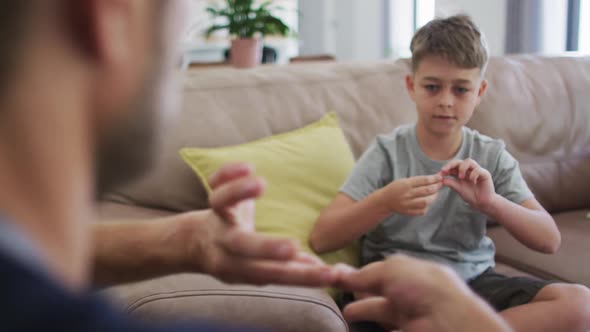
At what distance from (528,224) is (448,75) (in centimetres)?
39

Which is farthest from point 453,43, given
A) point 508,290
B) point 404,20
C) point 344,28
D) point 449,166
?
point 344,28

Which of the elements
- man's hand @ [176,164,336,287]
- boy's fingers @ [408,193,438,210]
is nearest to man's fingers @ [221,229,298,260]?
man's hand @ [176,164,336,287]

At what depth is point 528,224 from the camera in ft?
5.49

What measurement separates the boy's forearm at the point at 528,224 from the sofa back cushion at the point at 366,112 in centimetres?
55

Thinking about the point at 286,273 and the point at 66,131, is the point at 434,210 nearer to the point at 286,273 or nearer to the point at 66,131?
the point at 286,273

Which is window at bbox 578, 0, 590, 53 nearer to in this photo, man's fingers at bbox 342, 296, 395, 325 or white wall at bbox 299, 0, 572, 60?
white wall at bbox 299, 0, 572, 60

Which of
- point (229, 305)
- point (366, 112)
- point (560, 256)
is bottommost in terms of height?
point (560, 256)

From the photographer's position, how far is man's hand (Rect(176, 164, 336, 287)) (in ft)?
2.43

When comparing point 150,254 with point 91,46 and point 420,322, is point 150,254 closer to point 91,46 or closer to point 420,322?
point 420,322

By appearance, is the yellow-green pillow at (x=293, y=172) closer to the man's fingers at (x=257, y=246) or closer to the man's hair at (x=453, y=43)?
the man's hair at (x=453, y=43)

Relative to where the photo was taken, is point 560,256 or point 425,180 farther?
point 560,256

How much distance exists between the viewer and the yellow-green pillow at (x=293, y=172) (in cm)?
176

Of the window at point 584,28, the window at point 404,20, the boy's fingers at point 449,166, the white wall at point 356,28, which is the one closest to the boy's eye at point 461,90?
the boy's fingers at point 449,166

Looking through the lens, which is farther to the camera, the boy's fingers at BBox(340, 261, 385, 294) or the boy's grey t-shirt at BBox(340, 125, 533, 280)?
the boy's grey t-shirt at BBox(340, 125, 533, 280)
